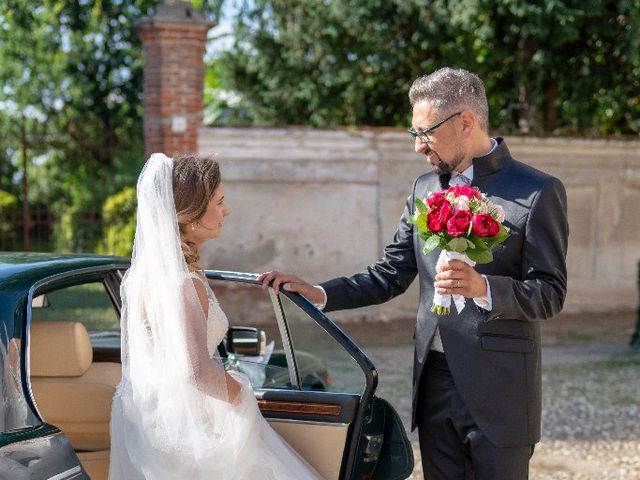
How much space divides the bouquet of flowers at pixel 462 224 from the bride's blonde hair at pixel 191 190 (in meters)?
0.66

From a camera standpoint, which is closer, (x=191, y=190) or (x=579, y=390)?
(x=191, y=190)

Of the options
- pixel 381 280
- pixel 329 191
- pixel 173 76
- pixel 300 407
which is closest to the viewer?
pixel 300 407

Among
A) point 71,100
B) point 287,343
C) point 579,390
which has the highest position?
point 71,100

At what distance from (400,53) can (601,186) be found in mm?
3327

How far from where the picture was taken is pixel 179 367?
2820 millimetres

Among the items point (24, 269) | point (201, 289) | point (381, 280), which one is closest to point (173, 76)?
point (381, 280)

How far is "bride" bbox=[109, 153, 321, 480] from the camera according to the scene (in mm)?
2834

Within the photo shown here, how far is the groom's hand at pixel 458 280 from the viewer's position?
2.80 m

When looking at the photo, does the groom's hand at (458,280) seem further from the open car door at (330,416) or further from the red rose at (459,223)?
the open car door at (330,416)

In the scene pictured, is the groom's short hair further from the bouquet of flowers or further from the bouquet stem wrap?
the bouquet stem wrap

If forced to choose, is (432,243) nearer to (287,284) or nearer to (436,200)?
(436,200)

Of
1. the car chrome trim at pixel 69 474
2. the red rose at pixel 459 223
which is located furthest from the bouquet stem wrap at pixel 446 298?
the car chrome trim at pixel 69 474

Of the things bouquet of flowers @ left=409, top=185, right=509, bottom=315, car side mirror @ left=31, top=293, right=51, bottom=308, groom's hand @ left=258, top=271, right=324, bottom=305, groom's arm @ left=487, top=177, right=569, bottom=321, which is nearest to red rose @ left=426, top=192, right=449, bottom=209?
bouquet of flowers @ left=409, top=185, right=509, bottom=315

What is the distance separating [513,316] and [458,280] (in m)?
0.28
